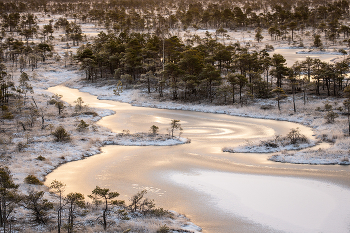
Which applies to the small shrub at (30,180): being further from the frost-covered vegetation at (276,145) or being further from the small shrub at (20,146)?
the frost-covered vegetation at (276,145)

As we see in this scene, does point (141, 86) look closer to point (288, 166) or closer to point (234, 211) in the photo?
point (288, 166)

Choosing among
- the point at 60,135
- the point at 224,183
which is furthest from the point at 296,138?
the point at 60,135

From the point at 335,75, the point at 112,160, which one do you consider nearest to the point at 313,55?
the point at 335,75

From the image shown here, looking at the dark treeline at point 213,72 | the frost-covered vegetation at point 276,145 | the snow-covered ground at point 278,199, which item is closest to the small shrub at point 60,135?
the snow-covered ground at point 278,199

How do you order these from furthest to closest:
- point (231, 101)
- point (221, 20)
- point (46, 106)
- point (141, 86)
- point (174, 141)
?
point (221, 20) → point (141, 86) → point (231, 101) → point (46, 106) → point (174, 141)

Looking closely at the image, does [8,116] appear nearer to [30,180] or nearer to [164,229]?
[30,180]

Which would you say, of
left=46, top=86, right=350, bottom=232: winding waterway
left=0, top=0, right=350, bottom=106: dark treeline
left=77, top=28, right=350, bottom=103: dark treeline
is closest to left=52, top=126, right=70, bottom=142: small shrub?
left=46, top=86, right=350, bottom=232: winding waterway
